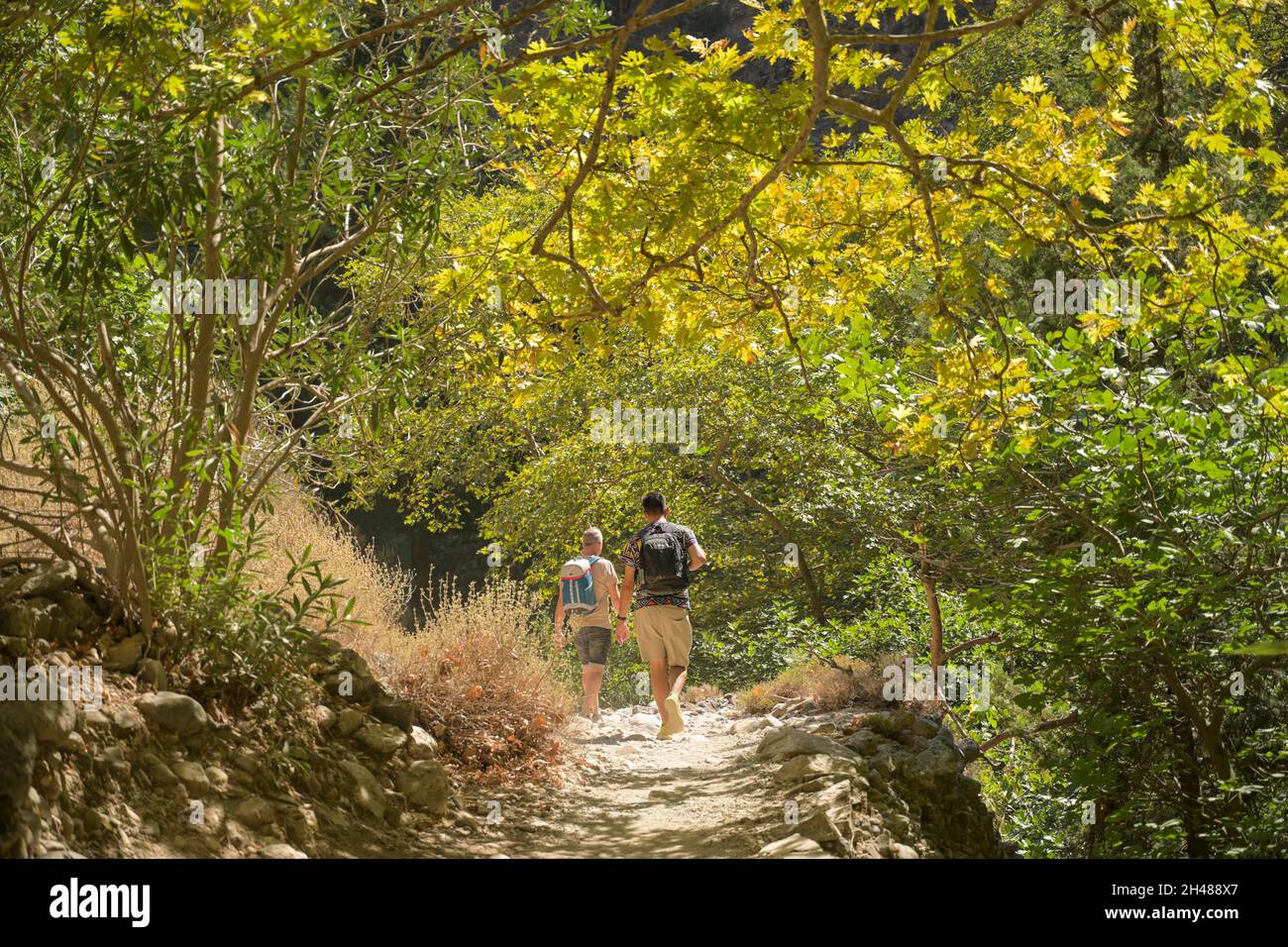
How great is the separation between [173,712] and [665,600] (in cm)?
400

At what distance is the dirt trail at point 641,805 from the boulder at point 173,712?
163cm

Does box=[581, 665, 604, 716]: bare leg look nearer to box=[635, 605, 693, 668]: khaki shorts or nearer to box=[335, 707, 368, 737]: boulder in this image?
box=[635, 605, 693, 668]: khaki shorts

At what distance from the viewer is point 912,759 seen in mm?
7156

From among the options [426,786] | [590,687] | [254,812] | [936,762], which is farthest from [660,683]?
[254,812]

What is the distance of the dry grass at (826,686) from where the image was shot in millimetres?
9789

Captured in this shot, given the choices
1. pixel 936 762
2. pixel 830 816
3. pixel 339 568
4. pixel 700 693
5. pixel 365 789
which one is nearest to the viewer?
pixel 365 789

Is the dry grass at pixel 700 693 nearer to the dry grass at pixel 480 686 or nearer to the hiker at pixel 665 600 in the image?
the hiker at pixel 665 600

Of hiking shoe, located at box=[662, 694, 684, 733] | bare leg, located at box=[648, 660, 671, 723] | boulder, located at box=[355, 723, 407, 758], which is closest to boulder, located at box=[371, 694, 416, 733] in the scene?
boulder, located at box=[355, 723, 407, 758]

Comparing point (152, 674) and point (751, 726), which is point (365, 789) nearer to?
point (152, 674)

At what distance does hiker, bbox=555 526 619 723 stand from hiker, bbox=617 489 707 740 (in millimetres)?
1002

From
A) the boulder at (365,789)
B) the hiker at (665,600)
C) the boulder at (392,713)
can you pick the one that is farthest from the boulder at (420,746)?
the hiker at (665,600)

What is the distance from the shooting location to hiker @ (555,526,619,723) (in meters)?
9.10

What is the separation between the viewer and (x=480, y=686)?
7258mm
